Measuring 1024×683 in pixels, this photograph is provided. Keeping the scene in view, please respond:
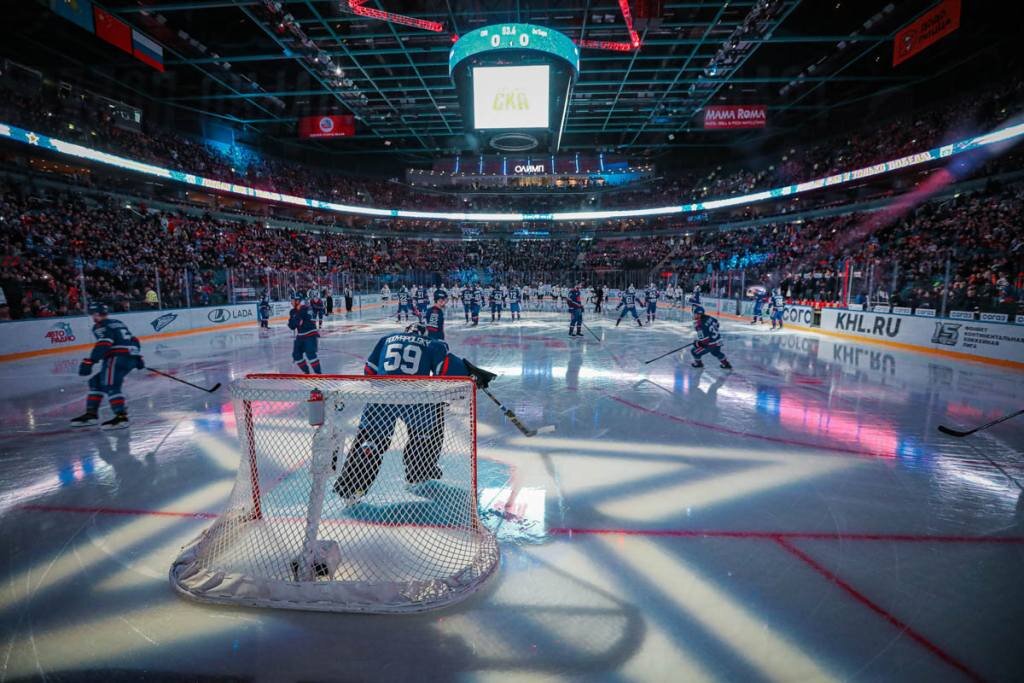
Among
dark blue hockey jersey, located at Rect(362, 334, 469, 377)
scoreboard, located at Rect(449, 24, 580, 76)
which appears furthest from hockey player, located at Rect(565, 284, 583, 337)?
dark blue hockey jersey, located at Rect(362, 334, 469, 377)

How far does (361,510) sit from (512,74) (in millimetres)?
14940

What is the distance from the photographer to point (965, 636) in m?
2.44

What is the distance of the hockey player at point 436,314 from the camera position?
812 cm

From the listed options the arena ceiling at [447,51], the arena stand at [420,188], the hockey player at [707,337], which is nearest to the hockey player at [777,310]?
the arena ceiling at [447,51]

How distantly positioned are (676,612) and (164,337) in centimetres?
1750

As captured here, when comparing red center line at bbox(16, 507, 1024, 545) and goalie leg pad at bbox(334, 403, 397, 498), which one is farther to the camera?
goalie leg pad at bbox(334, 403, 397, 498)

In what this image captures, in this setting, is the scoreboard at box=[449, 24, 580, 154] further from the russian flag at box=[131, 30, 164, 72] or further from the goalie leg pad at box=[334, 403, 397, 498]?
the goalie leg pad at box=[334, 403, 397, 498]

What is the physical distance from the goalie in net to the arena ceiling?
49.7ft

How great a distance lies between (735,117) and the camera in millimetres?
21750

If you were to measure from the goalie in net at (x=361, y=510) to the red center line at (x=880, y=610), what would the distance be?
210cm

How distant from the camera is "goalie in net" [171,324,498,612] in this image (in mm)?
2758

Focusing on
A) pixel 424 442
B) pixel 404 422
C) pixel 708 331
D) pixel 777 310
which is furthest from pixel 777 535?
pixel 777 310

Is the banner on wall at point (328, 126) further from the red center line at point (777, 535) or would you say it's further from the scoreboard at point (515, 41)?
the red center line at point (777, 535)

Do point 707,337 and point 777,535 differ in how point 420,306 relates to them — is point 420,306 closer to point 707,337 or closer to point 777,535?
point 707,337
